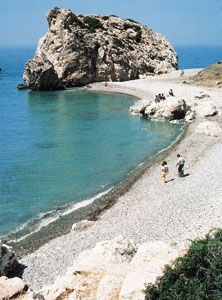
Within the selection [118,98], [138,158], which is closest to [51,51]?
[118,98]

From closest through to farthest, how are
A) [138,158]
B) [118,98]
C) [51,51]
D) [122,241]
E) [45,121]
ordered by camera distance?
[122,241], [138,158], [45,121], [118,98], [51,51]

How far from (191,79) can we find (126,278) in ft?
270

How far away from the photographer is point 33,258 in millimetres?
22734

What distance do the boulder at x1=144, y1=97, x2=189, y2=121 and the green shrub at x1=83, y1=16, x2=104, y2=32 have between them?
51.4 meters

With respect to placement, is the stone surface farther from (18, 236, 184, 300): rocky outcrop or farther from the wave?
(18, 236, 184, 300): rocky outcrop

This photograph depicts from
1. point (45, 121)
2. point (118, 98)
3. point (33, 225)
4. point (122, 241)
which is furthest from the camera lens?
point (118, 98)

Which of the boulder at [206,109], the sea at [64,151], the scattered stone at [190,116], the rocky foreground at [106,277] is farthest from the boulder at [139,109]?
the rocky foreground at [106,277]

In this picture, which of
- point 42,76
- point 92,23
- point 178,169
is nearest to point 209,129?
point 178,169

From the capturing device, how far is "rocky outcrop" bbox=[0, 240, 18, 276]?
68.9ft

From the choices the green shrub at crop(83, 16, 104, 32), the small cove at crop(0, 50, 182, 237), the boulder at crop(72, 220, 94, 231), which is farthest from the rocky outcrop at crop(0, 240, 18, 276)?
the green shrub at crop(83, 16, 104, 32)

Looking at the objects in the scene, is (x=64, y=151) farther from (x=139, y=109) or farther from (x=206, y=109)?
(x=206, y=109)

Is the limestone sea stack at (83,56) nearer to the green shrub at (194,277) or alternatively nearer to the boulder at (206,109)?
the boulder at (206,109)

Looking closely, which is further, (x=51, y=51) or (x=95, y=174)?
(x=51, y=51)

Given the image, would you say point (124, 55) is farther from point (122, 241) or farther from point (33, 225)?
point (122, 241)
